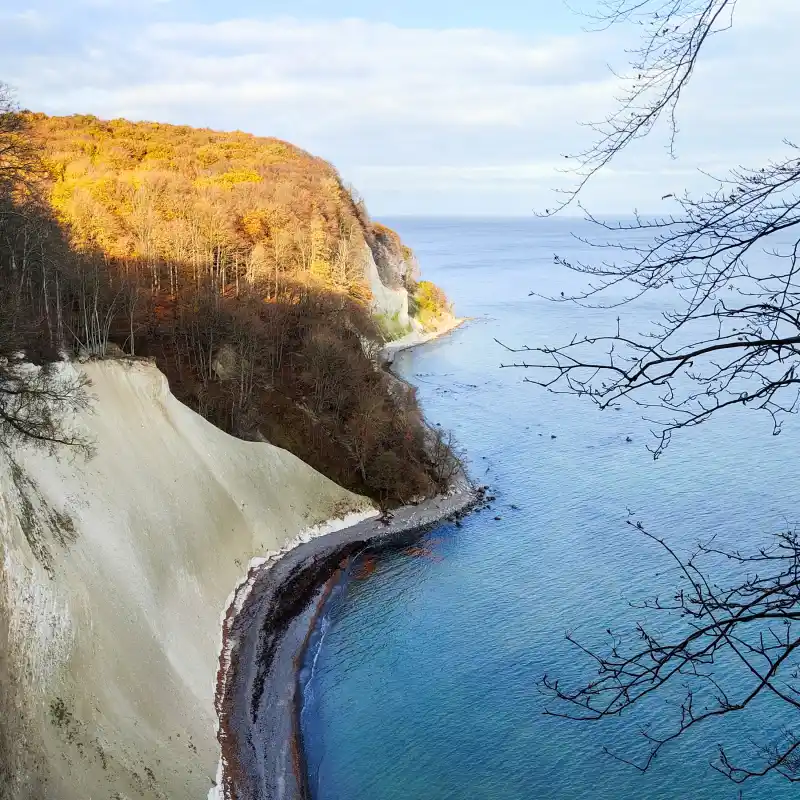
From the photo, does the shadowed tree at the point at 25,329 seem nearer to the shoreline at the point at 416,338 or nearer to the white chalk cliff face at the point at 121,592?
the white chalk cliff face at the point at 121,592

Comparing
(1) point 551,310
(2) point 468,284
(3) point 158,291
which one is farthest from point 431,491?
(2) point 468,284

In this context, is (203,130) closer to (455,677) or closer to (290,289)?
(290,289)

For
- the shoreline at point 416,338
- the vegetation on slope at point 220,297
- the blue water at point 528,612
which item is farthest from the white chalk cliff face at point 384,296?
the blue water at point 528,612

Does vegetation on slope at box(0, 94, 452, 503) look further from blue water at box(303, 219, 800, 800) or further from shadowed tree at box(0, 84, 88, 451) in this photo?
blue water at box(303, 219, 800, 800)

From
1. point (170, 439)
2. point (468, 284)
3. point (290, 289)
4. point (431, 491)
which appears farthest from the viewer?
point (468, 284)

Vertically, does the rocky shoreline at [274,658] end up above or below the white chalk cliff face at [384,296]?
below

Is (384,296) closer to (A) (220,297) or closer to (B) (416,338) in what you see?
(B) (416,338)

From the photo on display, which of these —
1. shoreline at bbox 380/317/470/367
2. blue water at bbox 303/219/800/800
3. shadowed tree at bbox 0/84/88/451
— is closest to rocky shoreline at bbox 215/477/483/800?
blue water at bbox 303/219/800/800

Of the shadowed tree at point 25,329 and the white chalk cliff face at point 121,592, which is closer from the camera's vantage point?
the white chalk cliff face at point 121,592
